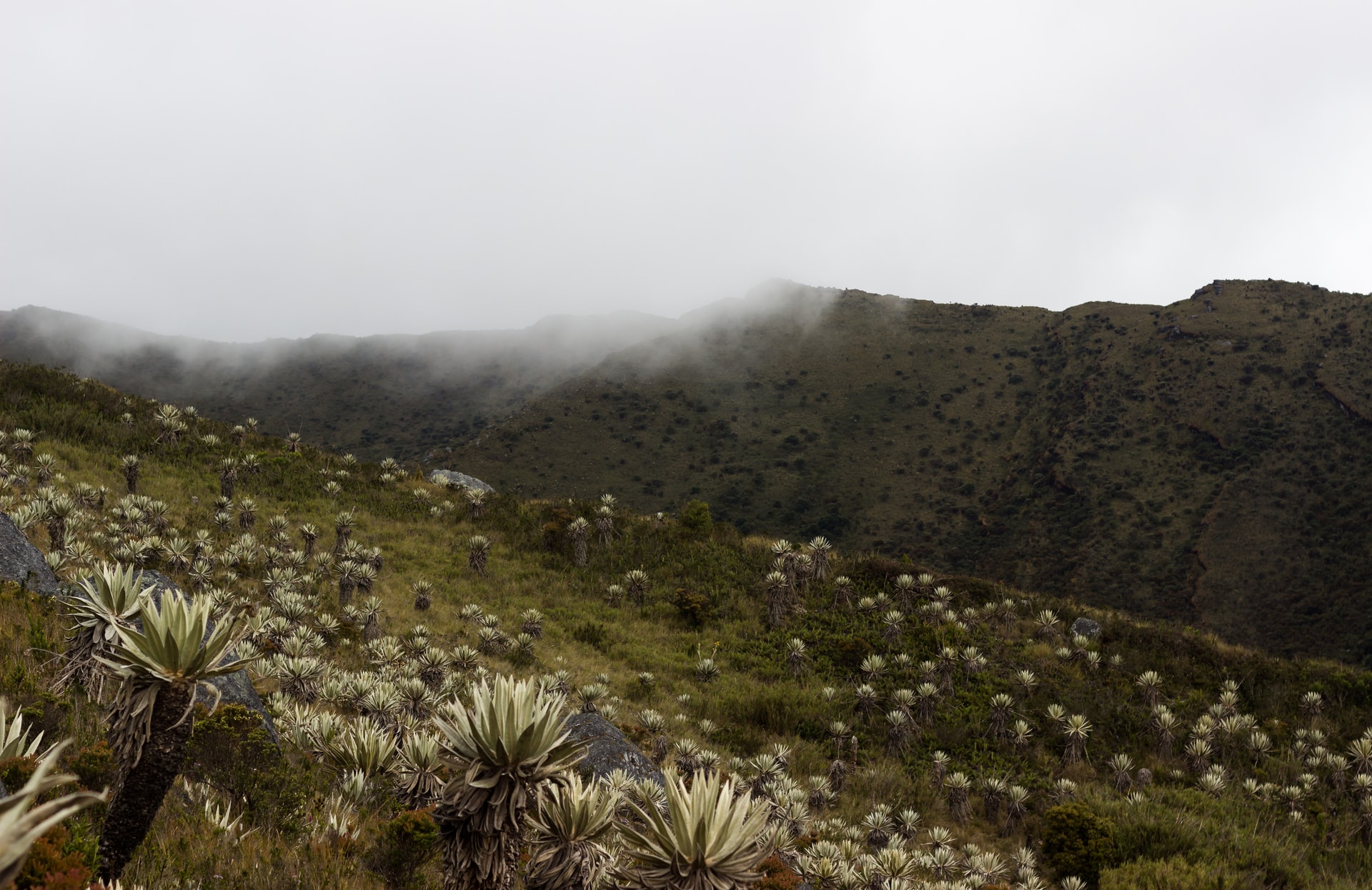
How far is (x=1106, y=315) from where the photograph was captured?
8900cm

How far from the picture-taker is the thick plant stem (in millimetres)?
3635

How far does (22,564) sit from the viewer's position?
933cm

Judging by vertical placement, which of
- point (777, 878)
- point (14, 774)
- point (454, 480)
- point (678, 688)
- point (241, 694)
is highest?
point (14, 774)

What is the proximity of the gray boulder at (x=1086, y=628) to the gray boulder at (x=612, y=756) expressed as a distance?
17465 millimetres

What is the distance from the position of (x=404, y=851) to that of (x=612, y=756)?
196 inches

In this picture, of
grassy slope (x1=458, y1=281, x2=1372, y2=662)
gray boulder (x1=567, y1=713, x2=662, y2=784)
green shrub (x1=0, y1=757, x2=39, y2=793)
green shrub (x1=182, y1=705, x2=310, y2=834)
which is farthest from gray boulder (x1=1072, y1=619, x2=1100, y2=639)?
grassy slope (x1=458, y1=281, x2=1372, y2=662)

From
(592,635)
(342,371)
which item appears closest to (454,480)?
(592,635)

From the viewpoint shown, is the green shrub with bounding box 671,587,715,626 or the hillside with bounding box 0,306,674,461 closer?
the green shrub with bounding box 671,587,715,626

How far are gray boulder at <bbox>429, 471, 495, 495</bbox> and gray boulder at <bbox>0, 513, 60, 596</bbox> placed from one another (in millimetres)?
20930

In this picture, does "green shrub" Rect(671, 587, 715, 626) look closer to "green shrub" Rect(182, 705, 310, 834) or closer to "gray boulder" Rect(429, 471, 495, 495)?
"gray boulder" Rect(429, 471, 495, 495)

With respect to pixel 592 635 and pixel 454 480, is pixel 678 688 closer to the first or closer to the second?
pixel 592 635

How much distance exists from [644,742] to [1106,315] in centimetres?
9821

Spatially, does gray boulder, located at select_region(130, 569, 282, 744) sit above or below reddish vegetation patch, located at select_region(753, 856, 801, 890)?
above

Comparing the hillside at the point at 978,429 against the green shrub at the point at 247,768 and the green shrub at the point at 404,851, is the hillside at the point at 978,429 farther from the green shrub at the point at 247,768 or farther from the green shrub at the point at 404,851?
the green shrub at the point at 247,768
